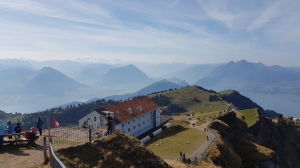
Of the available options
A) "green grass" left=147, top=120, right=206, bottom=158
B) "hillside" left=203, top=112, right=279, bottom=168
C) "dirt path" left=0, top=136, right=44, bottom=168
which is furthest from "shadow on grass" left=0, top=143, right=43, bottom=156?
"hillside" left=203, top=112, right=279, bottom=168

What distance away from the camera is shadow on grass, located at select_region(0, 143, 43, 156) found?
76.7ft

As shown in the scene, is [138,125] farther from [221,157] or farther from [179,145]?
[221,157]

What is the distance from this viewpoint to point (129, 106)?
240ft

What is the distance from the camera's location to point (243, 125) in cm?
7788

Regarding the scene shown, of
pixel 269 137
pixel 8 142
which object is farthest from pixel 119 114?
pixel 269 137

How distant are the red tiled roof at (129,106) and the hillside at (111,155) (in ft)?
130

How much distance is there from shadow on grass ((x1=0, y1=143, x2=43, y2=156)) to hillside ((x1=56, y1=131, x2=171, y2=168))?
213 inches

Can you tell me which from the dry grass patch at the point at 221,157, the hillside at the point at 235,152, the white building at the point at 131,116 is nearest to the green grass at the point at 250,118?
the hillside at the point at 235,152

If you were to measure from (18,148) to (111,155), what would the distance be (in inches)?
382

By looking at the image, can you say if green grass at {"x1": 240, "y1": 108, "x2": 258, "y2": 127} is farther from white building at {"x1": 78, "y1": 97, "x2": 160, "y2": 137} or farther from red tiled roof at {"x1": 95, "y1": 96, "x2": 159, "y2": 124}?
red tiled roof at {"x1": 95, "y1": 96, "x2": 159, "y2": 124}

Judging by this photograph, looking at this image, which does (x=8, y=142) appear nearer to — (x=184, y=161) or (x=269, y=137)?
(x=184, y=161)

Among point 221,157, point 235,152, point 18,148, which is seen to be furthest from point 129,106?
point 18,148

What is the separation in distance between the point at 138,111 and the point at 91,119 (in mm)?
15076

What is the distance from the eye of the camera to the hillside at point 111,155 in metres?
19.6
